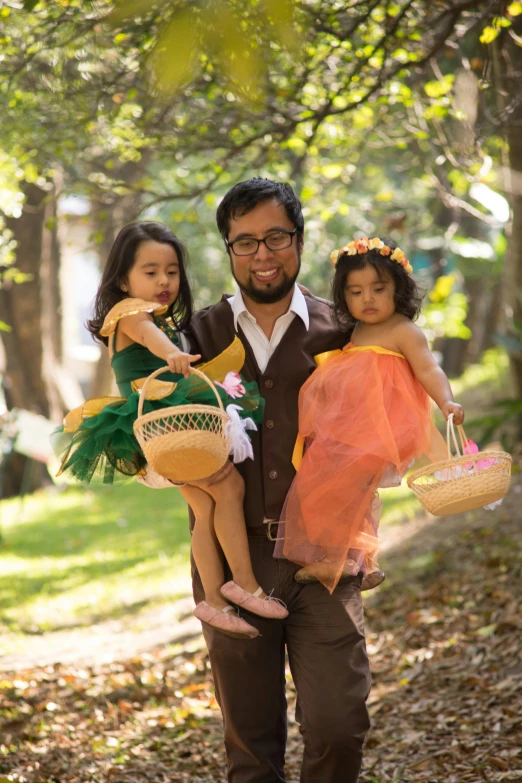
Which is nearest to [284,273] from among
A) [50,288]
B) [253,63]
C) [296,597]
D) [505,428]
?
[296,597]

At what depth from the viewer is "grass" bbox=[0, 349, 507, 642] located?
342 inches

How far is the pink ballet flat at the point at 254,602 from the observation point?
133 inches

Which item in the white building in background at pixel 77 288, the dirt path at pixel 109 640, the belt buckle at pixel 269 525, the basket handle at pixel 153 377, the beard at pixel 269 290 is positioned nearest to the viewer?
the basket handle at pixel 153 377

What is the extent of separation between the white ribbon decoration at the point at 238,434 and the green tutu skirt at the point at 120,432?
46 millimetres

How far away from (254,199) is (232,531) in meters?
1.27

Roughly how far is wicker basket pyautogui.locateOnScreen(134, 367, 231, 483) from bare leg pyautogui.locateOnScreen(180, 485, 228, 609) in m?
0.27

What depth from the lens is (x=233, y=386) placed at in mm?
3426

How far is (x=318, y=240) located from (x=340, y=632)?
1551 cm

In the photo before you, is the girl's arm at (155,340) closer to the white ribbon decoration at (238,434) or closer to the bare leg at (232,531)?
the white ribbon decoration at (238,434)

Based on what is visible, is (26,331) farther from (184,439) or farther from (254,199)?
(184,439)

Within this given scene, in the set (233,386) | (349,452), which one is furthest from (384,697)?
(233,386)

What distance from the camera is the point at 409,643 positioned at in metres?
6.41

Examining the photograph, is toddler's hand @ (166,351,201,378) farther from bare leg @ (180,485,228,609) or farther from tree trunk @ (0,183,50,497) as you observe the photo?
tree trunk @ (0,183,50,497)

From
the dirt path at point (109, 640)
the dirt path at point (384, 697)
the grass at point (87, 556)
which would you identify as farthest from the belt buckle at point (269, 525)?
the grass at point (87, 556)
